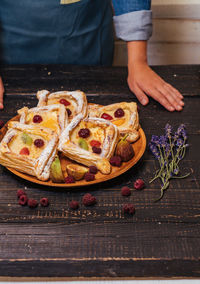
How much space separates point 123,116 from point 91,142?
231mm

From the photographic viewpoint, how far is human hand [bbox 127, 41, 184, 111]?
67.1 inches

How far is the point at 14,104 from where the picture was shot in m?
1.71

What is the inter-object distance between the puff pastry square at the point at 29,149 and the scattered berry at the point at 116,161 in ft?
0.70

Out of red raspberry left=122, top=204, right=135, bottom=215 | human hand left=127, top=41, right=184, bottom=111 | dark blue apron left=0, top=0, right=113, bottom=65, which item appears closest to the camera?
red raspberry left=122, top=204, right=135, bottom=215

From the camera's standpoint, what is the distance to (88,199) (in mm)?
1170

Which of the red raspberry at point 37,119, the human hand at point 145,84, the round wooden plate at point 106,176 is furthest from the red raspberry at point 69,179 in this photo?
the human hand at point 145,84

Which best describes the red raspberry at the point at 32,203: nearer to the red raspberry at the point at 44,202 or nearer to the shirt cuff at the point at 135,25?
the red raspberry at the point at 44,202

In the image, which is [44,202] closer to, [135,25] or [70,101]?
[70,101]

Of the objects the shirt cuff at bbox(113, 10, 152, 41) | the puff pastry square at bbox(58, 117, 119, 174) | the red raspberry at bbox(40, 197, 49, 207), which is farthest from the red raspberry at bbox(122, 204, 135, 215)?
the shirt cuff at bbox(113, 10, 152, 41)

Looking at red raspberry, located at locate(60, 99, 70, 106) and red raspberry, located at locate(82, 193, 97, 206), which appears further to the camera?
red raspberry, located at locate(60, 99, 70, 106)

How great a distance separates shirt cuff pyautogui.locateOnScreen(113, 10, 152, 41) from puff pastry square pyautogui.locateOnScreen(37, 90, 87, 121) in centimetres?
51

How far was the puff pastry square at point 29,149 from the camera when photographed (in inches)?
47.8

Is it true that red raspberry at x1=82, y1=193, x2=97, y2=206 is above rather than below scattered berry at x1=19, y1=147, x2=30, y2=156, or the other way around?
below

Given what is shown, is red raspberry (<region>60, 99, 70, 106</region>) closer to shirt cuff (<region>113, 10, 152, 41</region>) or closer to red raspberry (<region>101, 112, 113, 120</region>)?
red raspberry (<region>101, 112, 113, 120</region>)
